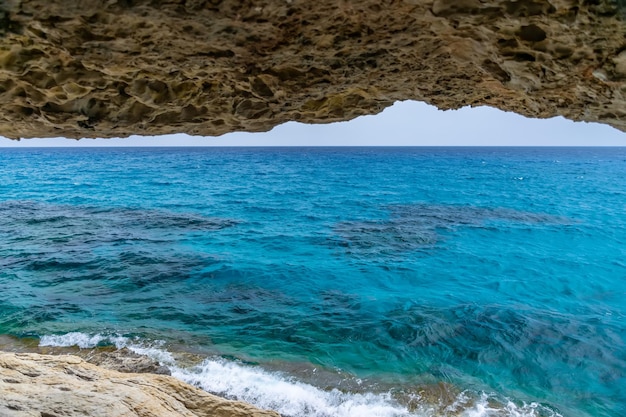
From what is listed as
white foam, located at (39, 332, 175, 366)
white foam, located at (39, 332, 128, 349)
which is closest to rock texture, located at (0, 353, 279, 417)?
white foam, located at (39, 332, 175, 366)

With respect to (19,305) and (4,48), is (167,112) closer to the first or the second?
(4,48)

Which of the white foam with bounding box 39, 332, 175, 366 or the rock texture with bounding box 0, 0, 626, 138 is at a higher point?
the rock texture with bounding box 0, 0, 626, 138

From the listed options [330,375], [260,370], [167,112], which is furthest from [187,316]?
[167,112]

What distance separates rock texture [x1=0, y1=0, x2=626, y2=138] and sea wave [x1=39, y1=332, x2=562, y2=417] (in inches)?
230

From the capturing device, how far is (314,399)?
28.5ft

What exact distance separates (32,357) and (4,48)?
14.5 ft

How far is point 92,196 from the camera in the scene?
120ft

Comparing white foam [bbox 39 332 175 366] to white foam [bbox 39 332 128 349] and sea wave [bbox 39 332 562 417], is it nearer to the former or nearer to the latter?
white foam [bbox 39 332 128 349]

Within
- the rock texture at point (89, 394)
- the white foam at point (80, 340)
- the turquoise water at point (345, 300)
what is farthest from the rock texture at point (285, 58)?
the white foam at point (80, 340)

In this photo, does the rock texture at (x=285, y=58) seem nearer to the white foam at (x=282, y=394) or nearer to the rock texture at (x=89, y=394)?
the rock texture at (x=89, y=394)

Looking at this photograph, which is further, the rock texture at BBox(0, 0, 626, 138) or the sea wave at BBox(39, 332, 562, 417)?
the sea wave at BBox(39, 332, 562, 417)

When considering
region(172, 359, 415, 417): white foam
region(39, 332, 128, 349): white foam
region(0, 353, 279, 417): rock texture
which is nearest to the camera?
region(0, 353, 279, 417): rock texture

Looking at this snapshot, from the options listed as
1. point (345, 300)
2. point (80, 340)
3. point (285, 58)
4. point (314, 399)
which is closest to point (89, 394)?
point (285, 58)

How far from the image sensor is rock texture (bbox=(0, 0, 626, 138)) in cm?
308
